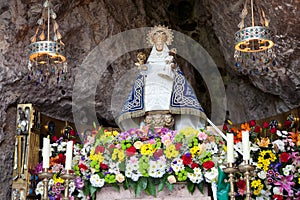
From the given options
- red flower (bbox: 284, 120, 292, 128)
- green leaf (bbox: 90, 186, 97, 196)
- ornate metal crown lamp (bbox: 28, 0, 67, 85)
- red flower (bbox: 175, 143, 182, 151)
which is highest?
ornate metal crown lamp (bbox: 28, 0, 67, 85)

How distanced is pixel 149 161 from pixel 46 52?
5.70 ft

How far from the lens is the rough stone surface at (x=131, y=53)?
6.42m

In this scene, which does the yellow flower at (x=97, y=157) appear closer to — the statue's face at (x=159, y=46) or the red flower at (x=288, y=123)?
the statue's face at (x=159, y=46)

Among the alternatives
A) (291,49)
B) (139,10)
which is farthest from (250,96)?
(139,10)

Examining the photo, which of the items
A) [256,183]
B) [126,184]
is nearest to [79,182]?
[126,184]

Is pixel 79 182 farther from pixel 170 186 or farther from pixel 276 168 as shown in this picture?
pixel 276 168

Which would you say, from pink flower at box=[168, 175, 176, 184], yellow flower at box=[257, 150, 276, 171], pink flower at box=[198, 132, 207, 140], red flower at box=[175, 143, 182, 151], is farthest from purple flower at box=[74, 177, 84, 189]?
yellow flower at box=[257, 150, 276, 171]

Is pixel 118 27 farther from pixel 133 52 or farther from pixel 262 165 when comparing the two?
pixel 262 165

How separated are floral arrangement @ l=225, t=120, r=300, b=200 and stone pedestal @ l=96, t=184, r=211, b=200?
395mm

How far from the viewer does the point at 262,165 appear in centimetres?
509

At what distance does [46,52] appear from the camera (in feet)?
18.0

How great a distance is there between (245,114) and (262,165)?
3.32 meters

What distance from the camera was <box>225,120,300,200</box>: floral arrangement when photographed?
496cm

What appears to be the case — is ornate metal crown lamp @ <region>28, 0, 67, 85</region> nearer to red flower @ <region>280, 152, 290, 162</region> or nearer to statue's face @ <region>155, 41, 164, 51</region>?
statue's face @ <region>155, 41, 164, 51</region>
